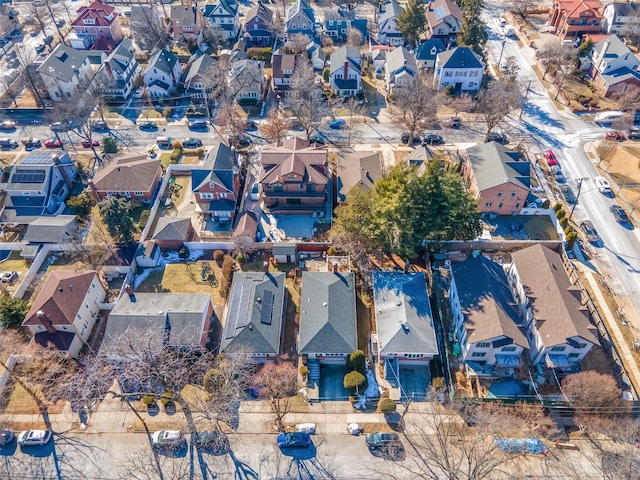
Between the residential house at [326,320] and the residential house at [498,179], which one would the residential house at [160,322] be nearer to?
the residential house at [326,320]

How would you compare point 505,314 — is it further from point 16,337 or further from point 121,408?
point 16,337

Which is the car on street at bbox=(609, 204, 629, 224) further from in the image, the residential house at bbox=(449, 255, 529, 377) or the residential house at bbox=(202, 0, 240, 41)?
the residential house at bbox=(202, 0, 240, 41)

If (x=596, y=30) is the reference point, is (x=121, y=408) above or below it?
below


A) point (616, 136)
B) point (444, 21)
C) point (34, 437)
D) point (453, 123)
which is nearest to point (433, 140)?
point (453, 123)

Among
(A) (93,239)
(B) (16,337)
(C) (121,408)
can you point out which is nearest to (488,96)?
(A) (93,239)

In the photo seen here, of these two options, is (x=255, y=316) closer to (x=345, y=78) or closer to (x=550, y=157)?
(x=550, y=157)

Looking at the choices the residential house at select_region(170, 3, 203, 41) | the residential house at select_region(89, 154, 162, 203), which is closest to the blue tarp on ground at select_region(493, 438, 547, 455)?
the residential house at select_region(89, 154, 162, 203)
